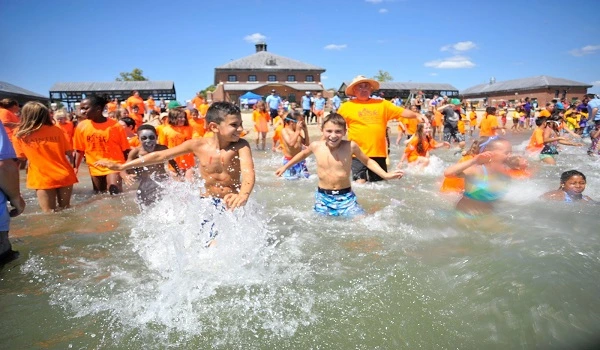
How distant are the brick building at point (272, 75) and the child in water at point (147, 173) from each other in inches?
1667

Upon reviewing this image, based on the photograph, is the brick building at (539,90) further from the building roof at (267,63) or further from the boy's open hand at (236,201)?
the boy's open hand at (236,201)

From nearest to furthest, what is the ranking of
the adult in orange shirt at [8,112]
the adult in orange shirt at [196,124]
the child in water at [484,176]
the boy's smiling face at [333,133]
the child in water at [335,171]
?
the child in water at [484,176] → the boy's smiling face at [333,133] → the child in water at [335,171] → the adult in orange shirt at [8,112] → the adult in orange shirt at [196,124]

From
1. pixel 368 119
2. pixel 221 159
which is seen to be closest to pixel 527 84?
pixel 368 119

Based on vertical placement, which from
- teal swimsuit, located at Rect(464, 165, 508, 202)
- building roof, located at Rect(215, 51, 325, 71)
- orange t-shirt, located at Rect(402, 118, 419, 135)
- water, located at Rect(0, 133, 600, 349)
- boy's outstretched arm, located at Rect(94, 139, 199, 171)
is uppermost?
building roof, located at Rect(215, 51, 325, 71)

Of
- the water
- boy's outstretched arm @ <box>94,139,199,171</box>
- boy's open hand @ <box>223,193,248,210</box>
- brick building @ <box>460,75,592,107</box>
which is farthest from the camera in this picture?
brick building @ <box>460,75,592,107</box>

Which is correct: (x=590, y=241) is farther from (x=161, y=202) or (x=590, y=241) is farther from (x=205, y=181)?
(x=161, y=202)

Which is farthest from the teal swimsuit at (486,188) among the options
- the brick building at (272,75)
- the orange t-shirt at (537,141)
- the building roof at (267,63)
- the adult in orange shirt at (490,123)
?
the building roof at (267,63)

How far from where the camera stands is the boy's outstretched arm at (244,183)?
10.4 feet

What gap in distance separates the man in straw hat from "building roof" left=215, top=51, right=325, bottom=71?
152 feet

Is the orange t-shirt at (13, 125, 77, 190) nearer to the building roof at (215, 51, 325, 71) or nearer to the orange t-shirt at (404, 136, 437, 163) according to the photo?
the orange t-shirt at (404, 136, 437, 163)

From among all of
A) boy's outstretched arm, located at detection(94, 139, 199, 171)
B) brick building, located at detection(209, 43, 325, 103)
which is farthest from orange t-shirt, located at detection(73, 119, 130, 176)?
brick building, located at detection(209, 43, 325, 103)

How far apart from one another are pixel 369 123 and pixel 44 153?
4.29 metres

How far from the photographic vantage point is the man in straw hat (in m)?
5.39

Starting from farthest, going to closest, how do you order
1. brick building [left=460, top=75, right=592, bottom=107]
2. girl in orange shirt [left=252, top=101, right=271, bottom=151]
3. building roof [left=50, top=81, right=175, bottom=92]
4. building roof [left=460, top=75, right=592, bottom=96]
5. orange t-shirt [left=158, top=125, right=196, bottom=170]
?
building roof [left=460, top=75, right=592, bottom=96] < brick building [left=460, top=75, right=592, bottom=107] < building roof [left=50, top=81, right=175, bottom=92] < girl in orange shirt [left=252, top=101, right=271, bottom=151] < orange t-shirt [left=158, top=125, right=196, bottom=170]
